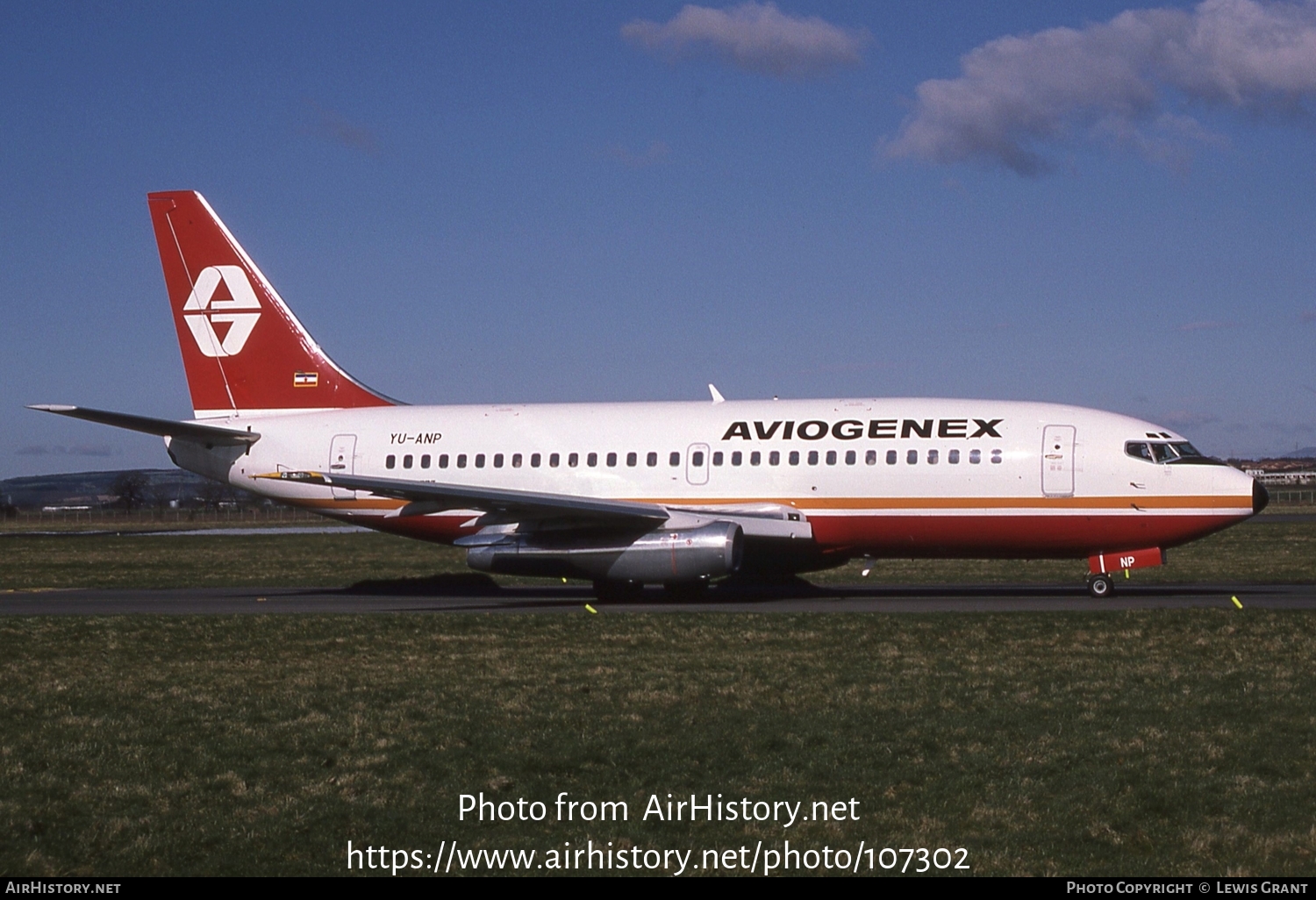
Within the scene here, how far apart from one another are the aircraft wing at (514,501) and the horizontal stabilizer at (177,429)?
3.63 m

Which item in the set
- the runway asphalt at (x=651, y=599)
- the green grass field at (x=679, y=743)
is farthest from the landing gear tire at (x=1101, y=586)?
the green grass field at (x=679, y=743)

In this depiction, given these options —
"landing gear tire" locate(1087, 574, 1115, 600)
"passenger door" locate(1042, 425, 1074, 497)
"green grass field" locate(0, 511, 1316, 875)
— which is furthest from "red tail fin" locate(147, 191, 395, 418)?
"landing gear tire" locate(1087, 574, 1115, 600)

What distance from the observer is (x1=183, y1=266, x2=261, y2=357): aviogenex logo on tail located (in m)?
30.6

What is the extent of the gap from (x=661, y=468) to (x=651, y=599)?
106 inches

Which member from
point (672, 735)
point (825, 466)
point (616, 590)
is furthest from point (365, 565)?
point (672, 735)

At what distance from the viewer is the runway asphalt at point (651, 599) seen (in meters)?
23.1

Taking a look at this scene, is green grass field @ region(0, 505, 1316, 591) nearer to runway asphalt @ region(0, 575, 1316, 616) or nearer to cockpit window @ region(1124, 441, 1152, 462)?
runway asphalt @ region(0, 575, 1316, 616)

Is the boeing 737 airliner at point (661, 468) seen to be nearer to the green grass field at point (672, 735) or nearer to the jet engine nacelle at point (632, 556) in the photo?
the jet engine nacelle at point (632, 556)

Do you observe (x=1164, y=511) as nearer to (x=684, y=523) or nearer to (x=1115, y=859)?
(x=684, y=523)

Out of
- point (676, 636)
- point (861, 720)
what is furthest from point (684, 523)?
point (861, 720)

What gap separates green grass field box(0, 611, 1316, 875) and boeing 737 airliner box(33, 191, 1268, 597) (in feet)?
19.2

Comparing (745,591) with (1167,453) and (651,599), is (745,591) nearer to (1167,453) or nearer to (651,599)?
(651,599)

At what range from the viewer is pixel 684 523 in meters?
25.8
